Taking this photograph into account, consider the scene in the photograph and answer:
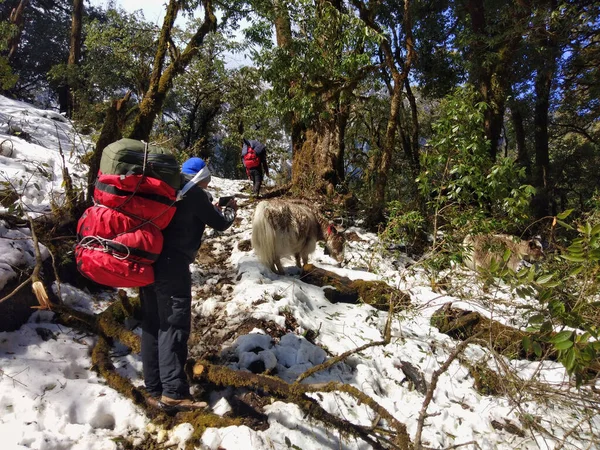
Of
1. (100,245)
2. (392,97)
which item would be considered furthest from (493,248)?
(100,245)

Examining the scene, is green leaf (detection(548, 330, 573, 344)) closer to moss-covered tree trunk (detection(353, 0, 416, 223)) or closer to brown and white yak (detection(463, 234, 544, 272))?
brown and white yak (detection(463, 234, 544, 272))

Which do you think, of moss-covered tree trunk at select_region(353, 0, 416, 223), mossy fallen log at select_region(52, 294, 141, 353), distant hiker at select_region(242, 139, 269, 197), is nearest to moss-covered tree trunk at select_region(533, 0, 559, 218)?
moss-covered tree trunk at select_region(353, 0, 416, 223)

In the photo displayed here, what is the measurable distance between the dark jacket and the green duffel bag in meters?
0.18

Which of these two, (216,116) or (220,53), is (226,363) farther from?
(216,116)

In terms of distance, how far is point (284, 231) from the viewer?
5.35 metres

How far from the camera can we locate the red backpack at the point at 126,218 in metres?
2.42

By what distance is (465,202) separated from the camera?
19.5ft

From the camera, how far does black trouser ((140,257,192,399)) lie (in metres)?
2.62

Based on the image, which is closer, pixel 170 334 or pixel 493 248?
pixel 170 334

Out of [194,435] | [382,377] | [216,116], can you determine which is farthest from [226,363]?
[216,116]

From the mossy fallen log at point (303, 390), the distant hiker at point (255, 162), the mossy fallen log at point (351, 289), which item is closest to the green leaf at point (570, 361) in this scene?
the mossy fallen log at point (303, 390)

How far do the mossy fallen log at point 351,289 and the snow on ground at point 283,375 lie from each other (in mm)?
163

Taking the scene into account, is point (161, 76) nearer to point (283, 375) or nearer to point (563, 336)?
point (283, 375)

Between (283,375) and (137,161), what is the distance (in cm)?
201
